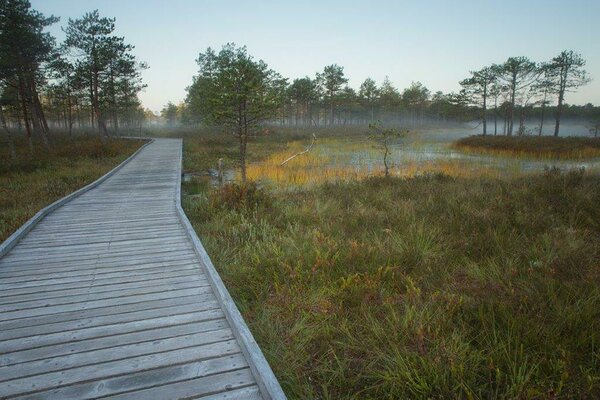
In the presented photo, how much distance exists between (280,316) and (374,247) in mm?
2100

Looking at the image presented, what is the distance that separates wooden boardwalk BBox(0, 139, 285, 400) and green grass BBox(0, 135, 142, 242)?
262 cm

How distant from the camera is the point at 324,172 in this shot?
594 inches

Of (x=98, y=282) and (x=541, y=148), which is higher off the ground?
(x=541, y=148)

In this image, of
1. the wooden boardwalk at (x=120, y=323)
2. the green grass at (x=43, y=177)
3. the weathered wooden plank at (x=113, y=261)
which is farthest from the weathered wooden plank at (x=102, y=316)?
the green grass at (x=43, y=177)

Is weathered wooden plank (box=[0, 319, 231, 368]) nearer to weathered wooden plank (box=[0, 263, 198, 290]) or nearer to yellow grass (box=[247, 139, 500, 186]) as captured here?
weathered wooden plank (box=[0, 263, 198, 290])

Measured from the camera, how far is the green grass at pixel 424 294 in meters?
2.59

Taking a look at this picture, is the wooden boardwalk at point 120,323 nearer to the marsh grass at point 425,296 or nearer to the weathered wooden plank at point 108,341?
the weathered wooden plank at point 108,341

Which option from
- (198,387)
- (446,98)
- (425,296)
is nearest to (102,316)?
(198,387)

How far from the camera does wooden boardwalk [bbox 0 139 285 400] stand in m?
2.31

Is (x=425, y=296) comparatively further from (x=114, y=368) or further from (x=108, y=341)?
(x=108, y=341)

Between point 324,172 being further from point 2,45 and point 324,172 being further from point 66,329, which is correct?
point 2,45

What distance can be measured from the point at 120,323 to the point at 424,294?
11.4 ft

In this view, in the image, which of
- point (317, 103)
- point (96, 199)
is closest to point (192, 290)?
point (96, 199)

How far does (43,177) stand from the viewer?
12.5 m
